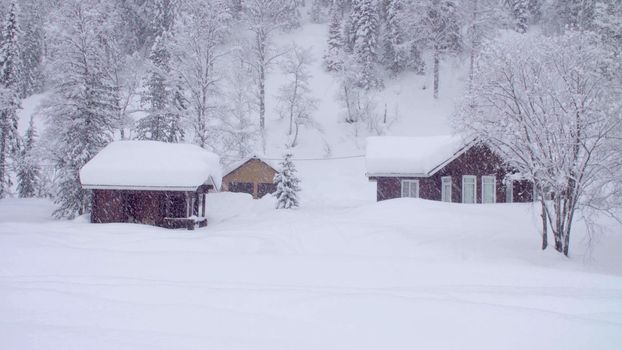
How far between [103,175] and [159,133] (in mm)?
11310

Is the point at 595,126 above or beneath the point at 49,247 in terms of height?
above

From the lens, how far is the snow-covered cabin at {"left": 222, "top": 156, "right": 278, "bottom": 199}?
1416 inches

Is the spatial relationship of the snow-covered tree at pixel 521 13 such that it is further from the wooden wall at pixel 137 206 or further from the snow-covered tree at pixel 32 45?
the snow-covered tree at pixel 32 45

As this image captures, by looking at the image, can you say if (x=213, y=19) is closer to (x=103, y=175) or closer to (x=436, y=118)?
(x=103, y=175)

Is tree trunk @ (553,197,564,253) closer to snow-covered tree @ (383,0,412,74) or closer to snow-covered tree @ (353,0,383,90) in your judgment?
snow-covered tree @ (353,0,383,90)

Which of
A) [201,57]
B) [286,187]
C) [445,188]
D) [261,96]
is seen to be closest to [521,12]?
[261,96]

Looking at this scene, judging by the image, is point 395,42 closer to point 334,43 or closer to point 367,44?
point 367,44

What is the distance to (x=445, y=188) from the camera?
2506 centimetres

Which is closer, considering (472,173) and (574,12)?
(472,173)

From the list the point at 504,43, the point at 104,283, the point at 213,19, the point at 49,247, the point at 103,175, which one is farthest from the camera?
the point at 213,19

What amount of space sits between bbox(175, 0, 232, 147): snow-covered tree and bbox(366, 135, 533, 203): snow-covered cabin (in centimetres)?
1182

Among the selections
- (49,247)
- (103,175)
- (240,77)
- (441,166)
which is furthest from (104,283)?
(240,77)

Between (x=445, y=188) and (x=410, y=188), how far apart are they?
1946 millimetres

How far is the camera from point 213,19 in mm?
29766
